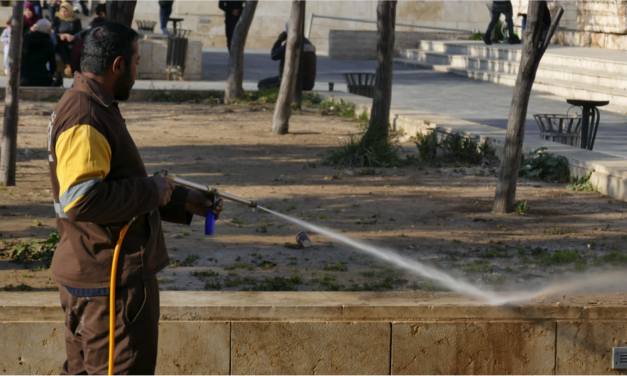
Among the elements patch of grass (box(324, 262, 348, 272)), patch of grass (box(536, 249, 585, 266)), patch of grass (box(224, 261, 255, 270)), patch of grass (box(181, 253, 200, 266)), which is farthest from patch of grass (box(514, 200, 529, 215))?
patch of grass (box(181, 253, 200, 266))

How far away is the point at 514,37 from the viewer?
24062 mm

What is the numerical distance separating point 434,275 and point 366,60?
23.0 meters

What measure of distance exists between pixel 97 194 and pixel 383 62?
9198mm

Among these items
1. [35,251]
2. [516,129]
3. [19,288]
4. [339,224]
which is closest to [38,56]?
[339,224]

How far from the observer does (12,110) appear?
8352 millimetres

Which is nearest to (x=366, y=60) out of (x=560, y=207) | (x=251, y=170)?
(x=251, y=170)

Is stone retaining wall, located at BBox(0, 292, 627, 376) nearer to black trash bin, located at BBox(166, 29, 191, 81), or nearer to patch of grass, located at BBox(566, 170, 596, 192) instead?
patch of grass, located at BBox(566, 170, 596, 192)

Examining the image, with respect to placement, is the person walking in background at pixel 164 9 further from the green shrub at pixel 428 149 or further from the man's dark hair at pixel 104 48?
the man's dark hair at pixel 104 48

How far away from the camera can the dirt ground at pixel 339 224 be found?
5.45 m

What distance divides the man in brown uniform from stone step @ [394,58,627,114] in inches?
542

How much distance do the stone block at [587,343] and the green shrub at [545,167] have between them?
17.0 feet

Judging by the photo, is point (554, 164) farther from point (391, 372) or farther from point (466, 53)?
point (466, 53)

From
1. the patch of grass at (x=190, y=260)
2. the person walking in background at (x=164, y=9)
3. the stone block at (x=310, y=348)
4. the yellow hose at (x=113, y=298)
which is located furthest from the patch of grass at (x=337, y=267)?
the person walking in background at (x=164, y=9)

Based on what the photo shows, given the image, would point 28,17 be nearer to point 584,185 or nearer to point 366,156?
point 366,156
